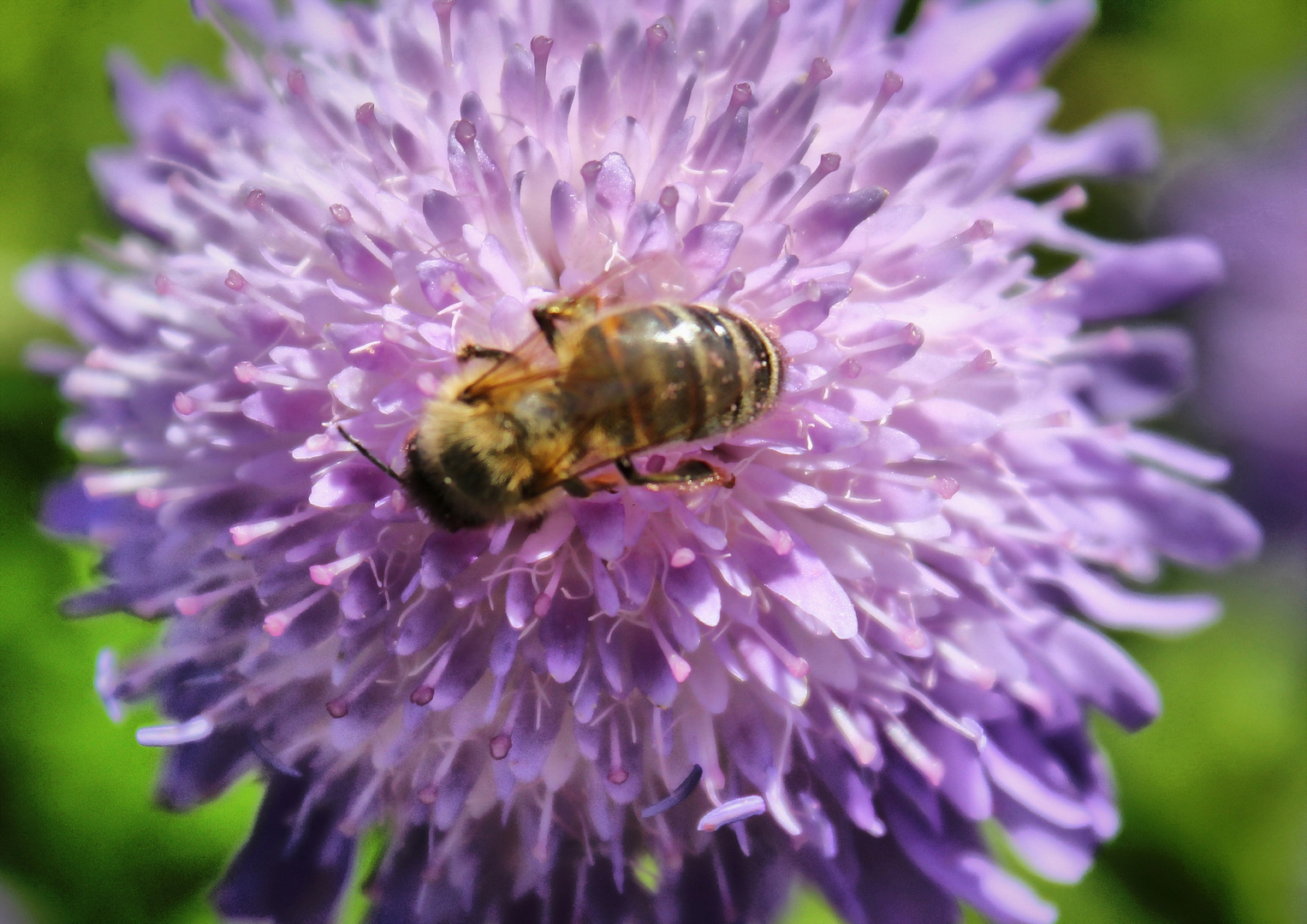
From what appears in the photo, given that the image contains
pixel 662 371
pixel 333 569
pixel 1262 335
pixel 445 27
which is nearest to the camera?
pixel 662 371

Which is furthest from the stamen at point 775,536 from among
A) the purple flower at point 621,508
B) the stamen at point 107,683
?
the stamen at point 107,683

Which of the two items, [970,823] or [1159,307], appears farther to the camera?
[1159,307]

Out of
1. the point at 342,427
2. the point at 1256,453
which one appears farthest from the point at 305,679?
the point at 1256,453

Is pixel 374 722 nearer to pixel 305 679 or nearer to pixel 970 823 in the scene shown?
pixel 305 679

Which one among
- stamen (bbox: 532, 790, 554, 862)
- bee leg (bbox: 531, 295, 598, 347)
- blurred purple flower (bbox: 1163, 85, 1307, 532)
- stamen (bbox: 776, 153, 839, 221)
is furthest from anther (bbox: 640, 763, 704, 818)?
blurred purple flower (bbox: 1163, 85, 1307, 532)

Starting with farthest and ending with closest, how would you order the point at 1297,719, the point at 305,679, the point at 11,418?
the point at 1297,719 → the point at 11,418 → the point at 305,679

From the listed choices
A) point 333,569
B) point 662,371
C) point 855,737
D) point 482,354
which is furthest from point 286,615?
point 855,737

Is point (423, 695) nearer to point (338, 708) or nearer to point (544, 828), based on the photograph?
point (338, 708)
